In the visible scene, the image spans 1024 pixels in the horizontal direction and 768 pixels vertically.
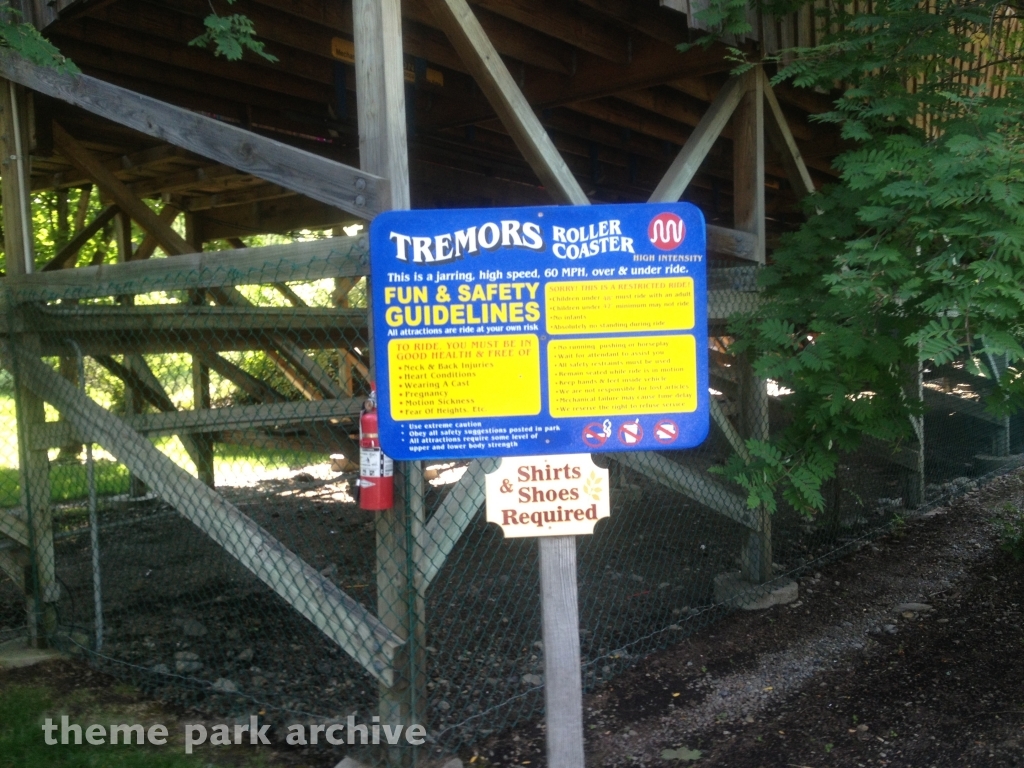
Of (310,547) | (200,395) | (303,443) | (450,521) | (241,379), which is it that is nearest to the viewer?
(450,521)

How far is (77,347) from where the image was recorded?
467 cm

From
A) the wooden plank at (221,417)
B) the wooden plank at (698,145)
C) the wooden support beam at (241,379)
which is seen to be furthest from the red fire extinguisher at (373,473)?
the wooden support beam at (241,379)

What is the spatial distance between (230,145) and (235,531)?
5.45 feet

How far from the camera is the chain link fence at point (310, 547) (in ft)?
12.0

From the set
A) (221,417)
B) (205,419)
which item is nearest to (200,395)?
(221,417)

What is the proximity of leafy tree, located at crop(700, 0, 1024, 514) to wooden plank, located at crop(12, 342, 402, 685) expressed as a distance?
176 centimetres

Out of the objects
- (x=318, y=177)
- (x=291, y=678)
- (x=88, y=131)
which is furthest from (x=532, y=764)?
(x=88, y=131)

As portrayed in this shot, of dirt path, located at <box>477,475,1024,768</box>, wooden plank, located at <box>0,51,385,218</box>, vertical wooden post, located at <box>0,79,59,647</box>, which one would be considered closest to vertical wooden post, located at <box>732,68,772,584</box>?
dirt path, located at <box>477,475,1024,768</box>

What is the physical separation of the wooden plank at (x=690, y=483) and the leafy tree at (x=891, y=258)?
66 centimetres

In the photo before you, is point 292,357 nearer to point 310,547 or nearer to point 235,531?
point 310,547

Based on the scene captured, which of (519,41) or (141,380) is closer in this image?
(519,41)

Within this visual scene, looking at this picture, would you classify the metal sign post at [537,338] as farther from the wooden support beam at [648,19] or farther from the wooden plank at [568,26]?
the wooden support beam at [648,19]

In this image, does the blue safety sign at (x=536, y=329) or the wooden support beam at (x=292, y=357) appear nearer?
the blue safety sign at (x=536, y=329)

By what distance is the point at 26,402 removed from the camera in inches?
194
